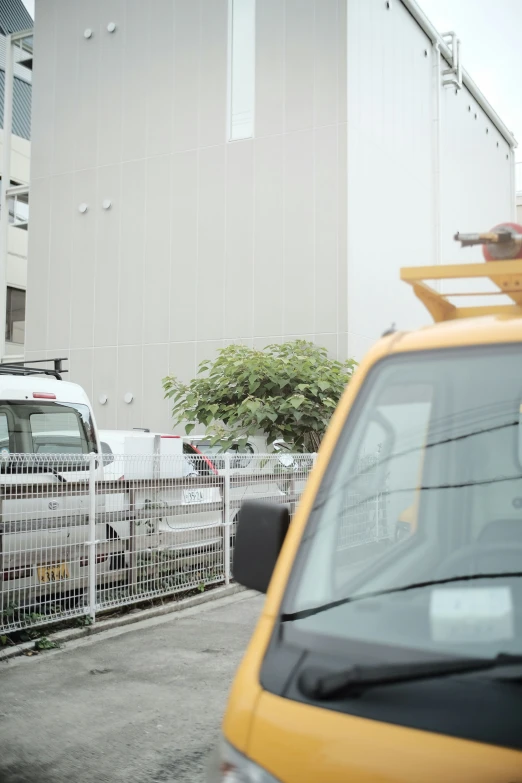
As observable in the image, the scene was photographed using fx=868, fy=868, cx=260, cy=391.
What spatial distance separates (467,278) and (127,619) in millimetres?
5992

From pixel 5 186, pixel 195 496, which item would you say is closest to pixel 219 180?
pixel 5 186

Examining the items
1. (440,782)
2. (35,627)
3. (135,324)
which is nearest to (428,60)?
(135,324)

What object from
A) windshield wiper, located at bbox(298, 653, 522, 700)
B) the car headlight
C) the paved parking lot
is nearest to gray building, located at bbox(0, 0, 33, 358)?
the paved parking lot

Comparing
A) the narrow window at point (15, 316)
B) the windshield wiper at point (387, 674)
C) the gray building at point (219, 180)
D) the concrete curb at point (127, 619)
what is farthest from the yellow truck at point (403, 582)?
the narrow window at point (15, 316)

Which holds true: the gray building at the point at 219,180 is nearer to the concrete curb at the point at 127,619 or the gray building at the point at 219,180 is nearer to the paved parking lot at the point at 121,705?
the concrete curb at the point at 127,619

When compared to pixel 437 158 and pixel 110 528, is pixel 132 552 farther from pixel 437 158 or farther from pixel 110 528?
pixel 437 158

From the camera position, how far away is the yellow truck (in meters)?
1.85

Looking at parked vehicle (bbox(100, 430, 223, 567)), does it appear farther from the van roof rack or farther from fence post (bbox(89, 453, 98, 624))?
the van roof rack

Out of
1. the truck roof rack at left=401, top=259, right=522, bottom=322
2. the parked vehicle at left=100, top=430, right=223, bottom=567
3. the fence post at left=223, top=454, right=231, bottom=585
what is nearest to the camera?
the truck roof rack at left=401, top=259, right=522, bottom=322

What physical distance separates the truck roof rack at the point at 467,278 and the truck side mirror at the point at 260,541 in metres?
0.86

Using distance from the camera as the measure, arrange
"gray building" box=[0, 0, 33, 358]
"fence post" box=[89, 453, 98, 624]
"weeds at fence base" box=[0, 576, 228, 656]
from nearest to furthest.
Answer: "weeds at fence base" box=[0, 576, 228, 656]
"fence post" box=[89, 453, 98, 624]
"gray building" box=[0, 0, 33, 358]

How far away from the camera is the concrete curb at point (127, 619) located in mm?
6729

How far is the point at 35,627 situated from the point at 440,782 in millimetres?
5889

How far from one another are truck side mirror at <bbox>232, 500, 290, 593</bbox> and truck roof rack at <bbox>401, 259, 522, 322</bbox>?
863 millimetres
